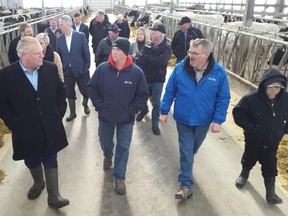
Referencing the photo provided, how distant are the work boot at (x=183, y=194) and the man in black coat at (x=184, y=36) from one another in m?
3.62

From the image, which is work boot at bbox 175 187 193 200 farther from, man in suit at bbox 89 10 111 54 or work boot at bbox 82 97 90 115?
man in suit at bbox 89 10 111 54

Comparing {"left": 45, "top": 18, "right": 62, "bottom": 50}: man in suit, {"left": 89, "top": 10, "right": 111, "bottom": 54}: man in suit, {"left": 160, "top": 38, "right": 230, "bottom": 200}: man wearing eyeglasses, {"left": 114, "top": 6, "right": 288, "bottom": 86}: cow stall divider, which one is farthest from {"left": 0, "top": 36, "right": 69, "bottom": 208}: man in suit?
{"left": 89, "top": 10, "right": 111, "bottom": 54}: man in suit

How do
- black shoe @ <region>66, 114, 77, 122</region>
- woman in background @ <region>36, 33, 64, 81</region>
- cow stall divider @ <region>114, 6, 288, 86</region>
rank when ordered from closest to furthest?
woman in background @ <region>36, 33, 64, 81</region> < black shoe @ <region>66, 114, 77, 122</region> < cow stall divider @ <region>114, 6, 288, 86</region>

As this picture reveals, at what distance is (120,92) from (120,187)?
106 centimetres

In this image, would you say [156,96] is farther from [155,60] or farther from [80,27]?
[80,27]

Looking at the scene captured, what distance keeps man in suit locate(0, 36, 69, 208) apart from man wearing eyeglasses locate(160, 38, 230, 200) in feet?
3.88

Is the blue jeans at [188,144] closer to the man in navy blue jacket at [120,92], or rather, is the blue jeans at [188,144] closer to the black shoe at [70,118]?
the man in navy blue jacket at [120,92]

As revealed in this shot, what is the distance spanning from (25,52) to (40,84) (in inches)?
12.2

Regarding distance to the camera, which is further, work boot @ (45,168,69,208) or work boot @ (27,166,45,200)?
work boot @ (27,166,45,200)

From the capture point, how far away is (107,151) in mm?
3994

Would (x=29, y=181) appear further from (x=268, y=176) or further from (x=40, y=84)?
(x=268, y=176)

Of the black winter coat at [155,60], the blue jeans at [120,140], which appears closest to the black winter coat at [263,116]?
the blue jeans at [120,140]

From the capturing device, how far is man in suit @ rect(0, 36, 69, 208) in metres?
A: 2.89

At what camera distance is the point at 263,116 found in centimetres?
341
